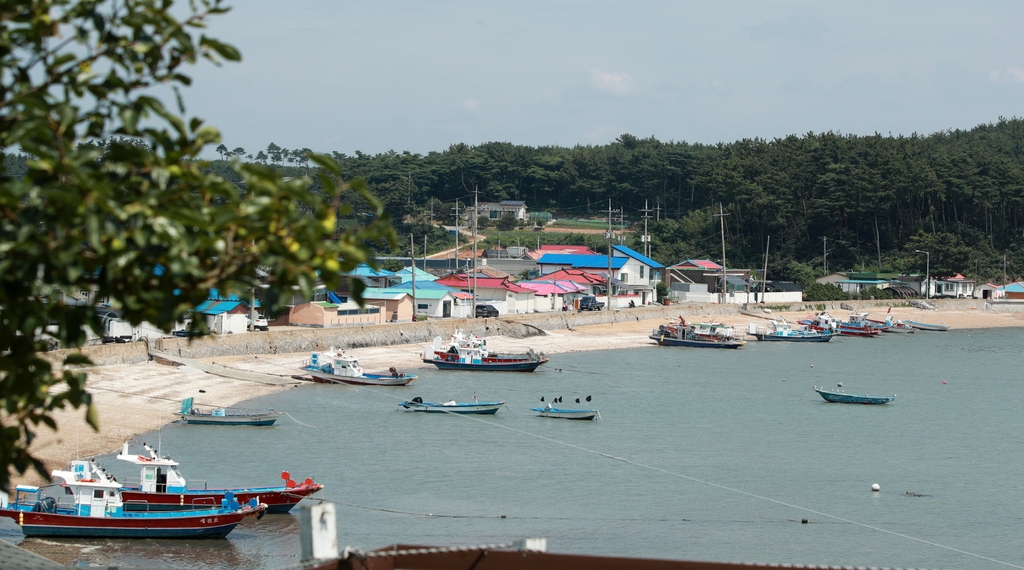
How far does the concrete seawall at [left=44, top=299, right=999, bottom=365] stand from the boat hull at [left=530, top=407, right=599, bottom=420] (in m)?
13.0

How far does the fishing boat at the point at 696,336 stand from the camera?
68188mm

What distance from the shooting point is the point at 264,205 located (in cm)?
490

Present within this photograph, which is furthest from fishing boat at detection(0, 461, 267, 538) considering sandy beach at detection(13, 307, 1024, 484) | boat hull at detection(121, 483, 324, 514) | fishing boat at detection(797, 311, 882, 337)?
fishing boat at detection(797, 311, 882, 337)

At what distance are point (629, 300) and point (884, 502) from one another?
57.5 meters

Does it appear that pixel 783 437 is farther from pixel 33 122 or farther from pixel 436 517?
pixel 33 122

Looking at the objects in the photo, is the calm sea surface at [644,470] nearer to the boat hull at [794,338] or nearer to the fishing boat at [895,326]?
the boat hull at [794,338]

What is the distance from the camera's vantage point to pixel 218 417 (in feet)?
113

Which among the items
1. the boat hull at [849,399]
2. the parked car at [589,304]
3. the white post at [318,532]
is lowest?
the boat hull at [849,399]

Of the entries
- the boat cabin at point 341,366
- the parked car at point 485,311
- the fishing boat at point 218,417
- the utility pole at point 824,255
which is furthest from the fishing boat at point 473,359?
the utility pole at point 824,255

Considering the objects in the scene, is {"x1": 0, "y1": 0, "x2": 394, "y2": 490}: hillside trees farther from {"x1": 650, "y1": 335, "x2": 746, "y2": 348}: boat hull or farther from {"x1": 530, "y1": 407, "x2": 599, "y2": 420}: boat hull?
{"x1": 650, "y1": 335, "x2": 746, "y2": 348}: boat hull

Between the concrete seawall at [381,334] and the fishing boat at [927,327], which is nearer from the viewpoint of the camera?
the concrete seawall at [381,334]

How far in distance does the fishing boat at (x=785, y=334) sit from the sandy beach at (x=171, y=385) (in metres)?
10.7

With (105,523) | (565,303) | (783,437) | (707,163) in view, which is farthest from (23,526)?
(707,163)

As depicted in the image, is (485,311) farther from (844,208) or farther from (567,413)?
(844,208)
